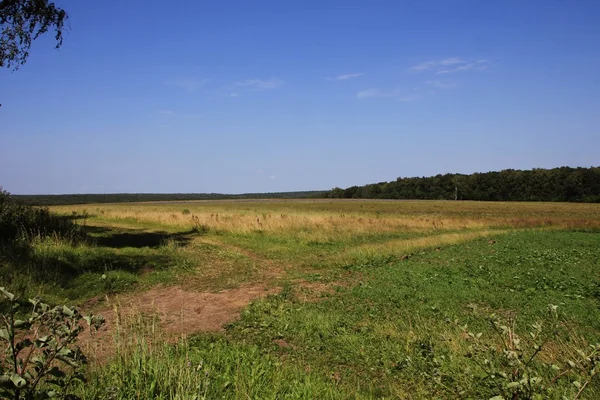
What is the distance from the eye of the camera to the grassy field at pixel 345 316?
4.51 m

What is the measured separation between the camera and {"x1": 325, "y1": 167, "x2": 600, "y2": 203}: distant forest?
85.4m

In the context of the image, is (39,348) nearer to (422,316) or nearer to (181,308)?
(181,308)

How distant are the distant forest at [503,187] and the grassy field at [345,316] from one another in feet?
268

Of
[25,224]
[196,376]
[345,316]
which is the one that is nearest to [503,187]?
[345,316]

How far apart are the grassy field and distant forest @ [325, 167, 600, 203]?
81577mm

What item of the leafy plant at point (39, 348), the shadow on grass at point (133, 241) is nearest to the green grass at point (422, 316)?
the leafy plant at point (39, 348)

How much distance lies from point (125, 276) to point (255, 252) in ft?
23.2

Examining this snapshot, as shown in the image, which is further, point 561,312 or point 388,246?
point 388,246

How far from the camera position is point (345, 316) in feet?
28.0

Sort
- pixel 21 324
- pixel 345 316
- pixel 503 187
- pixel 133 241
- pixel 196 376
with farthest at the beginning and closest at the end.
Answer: pixel 503 187 < pixel 133 241 < pixel 345 316 < pixel 196 376 < pixel 21 324

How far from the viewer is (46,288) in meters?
9.62

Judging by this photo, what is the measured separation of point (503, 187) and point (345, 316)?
103m

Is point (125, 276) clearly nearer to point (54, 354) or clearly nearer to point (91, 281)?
point (91, 281)

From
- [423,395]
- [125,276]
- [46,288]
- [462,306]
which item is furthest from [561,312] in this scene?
[46,288]
